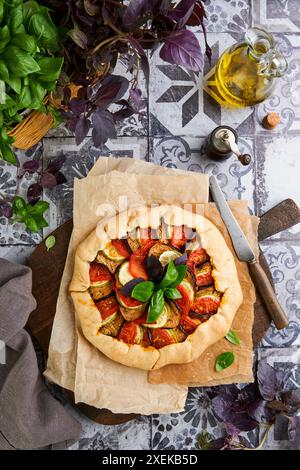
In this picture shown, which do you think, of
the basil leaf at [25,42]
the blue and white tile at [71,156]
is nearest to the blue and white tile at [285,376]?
the blue and white tile at [71,156]

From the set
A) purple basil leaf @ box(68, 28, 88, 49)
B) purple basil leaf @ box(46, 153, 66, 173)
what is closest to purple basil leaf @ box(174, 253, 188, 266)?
purple basil leaf @ box(46, 153, 66, 173)

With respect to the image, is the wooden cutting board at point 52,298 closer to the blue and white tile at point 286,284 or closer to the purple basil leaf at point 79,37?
the blue and white tile at point 286,284

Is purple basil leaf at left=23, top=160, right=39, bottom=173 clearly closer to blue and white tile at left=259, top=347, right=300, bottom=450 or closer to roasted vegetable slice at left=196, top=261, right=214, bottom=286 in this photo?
roasted vegetable slice at left=196, top=261, right=214, bottom=286

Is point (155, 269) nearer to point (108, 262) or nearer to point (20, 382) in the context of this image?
point (108, 262)

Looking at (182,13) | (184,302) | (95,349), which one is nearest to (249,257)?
(184,302)

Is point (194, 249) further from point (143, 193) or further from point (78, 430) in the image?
point (78, 430)
